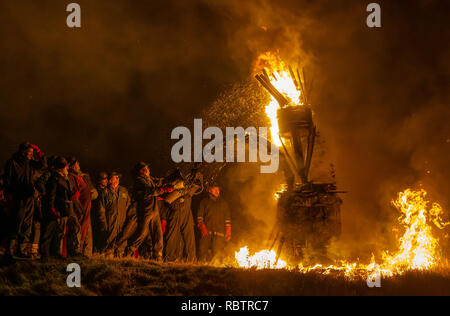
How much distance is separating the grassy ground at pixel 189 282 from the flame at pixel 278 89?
353 cm

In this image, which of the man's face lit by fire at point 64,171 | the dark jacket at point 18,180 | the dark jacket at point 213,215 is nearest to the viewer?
the dark jacket at point 18,180

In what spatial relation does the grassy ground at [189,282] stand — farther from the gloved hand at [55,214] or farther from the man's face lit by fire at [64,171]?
the man's face lit by fire at [64,171]

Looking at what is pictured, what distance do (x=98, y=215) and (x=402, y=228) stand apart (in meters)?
6.87

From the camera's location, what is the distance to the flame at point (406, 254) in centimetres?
750

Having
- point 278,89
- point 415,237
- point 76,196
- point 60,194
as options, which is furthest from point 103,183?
Answer: point 415,237

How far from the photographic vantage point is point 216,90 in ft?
48.6

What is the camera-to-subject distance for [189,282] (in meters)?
6.19

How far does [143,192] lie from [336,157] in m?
5.20

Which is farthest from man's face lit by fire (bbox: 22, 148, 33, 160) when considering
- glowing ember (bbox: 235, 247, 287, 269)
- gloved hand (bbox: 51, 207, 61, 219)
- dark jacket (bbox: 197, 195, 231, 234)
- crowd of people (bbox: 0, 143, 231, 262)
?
glowing ember (bbox: 235, 247, 287, 269)

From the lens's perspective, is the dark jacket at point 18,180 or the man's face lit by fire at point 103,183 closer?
the dark jacket at point 18,180

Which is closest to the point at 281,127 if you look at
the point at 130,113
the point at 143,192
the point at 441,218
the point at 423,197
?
the point at 143,192

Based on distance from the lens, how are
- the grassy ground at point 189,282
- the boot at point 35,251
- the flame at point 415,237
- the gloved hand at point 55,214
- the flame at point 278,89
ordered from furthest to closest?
the flame at point 278,89 < the flame at point 415,237 < the gloved hand at point 55,214 < the boot at point 35,251 < the grassy ground at point 189,282

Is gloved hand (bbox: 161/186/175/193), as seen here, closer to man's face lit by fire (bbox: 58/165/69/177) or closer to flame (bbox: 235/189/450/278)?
flame (bbox: 235/189/450/278)

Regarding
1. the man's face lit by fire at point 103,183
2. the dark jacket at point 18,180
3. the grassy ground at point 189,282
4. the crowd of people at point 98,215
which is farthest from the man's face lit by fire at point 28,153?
the man's face lit by fire at point 103,183
